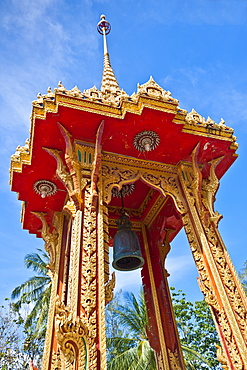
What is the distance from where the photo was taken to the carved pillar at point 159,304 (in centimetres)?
648

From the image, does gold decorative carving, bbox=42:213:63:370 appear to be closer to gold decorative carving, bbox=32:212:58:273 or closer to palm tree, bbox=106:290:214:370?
gold decorative carving, bbox=32:212:58:273

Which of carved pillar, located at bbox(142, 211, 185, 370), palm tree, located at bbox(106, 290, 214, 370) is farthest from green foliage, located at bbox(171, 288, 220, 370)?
carved pillar, located at bbox(142, 211, 185, 370)

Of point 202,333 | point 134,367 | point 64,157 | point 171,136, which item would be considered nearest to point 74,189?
point 64,157

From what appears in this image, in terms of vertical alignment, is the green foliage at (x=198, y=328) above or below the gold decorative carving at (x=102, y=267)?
above

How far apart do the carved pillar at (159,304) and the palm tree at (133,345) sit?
14.8 ft

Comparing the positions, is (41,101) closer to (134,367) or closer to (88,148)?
(88,148)

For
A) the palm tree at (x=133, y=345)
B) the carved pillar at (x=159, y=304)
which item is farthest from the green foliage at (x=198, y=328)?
the carved pillar at (x=159, y=304)

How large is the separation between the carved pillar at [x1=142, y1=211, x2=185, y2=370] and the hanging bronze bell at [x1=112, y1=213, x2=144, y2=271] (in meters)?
1.07

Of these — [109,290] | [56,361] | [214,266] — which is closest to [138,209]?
[214,266]

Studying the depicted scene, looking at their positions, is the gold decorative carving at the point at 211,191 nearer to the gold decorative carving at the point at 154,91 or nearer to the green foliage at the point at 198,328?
the gold decorative carving at the point at 154,91

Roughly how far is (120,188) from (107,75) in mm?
4553

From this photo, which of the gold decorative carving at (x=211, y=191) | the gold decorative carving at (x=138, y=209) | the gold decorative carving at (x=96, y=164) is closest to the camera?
the gold decorative carving at (x=96, y=164)

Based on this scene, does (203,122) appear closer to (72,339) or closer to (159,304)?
(159,304)

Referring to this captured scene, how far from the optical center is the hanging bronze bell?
250 inches
